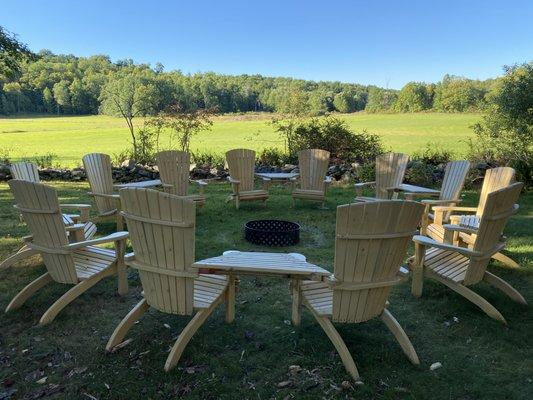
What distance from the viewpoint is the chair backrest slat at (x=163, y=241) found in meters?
2.41

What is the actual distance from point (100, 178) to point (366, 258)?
442 centimetres

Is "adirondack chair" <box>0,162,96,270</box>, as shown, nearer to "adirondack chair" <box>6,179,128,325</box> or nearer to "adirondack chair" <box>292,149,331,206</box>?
"adirondack chair" <box>6,179,128,325</box>

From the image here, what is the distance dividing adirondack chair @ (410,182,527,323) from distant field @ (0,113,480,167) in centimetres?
956

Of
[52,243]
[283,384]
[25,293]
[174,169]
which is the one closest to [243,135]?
[174,169]

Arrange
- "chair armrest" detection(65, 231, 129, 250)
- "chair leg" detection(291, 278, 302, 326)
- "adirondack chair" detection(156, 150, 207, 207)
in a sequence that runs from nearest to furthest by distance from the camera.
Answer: "chair leg" detection(291, 278, 302, 326) → "chair armrest" detection(65, 231, 129, 250) → "adirondack chair" detection(156, 150, 207, 207)

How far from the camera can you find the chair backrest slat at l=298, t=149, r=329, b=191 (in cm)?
745

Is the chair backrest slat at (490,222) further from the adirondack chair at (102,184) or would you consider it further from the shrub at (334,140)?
the shrub at (334,140)

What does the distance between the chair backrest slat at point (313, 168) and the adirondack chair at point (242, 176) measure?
0.74 m

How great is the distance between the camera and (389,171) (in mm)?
6625

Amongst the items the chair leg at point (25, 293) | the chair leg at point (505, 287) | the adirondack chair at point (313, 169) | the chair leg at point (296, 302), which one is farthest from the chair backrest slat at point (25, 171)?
the chair leg at point (505, 287)

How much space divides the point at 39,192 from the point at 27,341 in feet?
3.49

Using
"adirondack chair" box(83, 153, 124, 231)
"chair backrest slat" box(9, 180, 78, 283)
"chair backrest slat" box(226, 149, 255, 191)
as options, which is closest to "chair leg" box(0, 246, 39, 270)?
"chair backrest slat" box(9, 180, 78, 283)

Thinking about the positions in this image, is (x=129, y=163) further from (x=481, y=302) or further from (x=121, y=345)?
(x=481, y=302)

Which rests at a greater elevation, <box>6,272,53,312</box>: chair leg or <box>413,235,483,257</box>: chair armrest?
<box>413,235,483,257</box>: chair armrest
